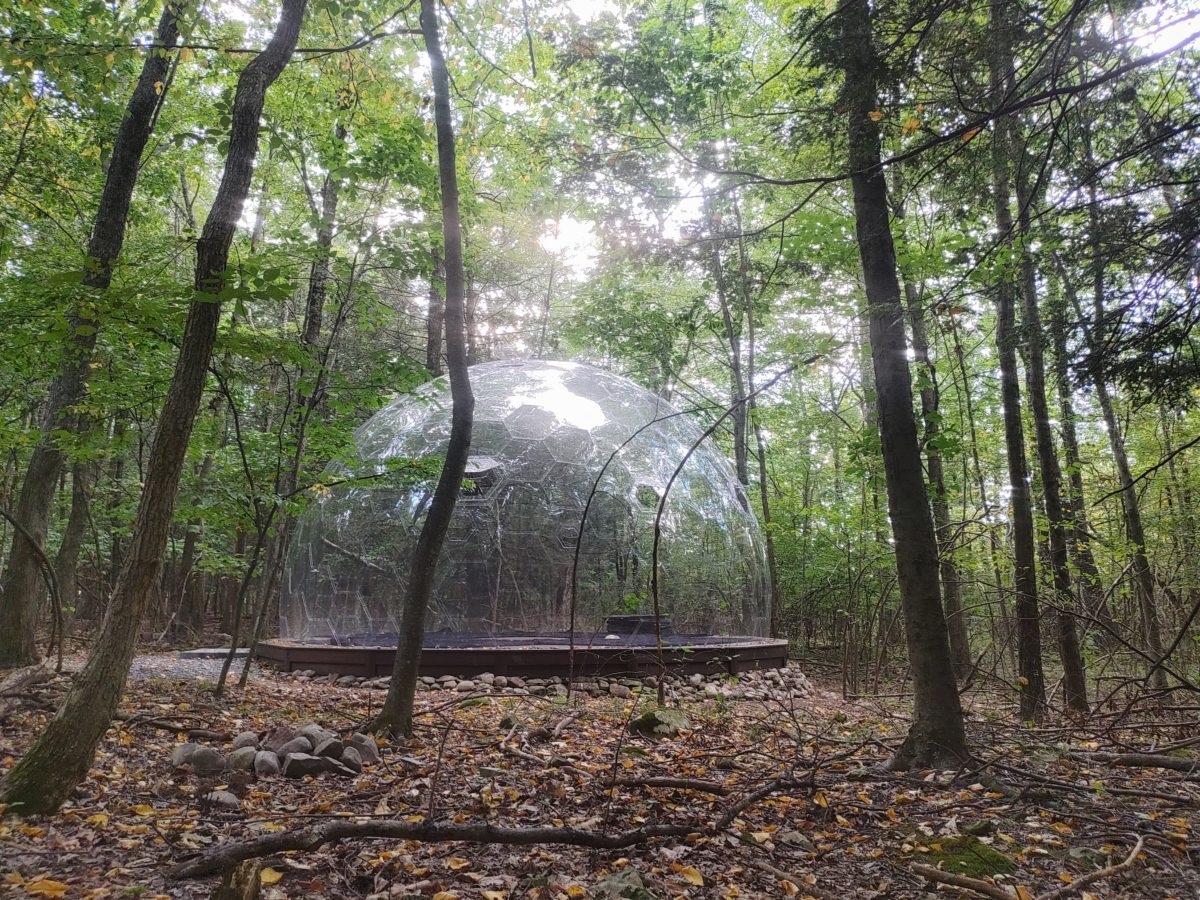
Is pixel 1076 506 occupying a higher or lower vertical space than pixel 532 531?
higher

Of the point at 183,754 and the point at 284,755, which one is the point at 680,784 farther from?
the point at 183,754

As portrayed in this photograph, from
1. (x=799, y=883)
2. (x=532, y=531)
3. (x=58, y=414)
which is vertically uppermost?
(x=58, y=414)

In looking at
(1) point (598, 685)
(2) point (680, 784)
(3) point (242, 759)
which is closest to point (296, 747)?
(3) point (242, 759)

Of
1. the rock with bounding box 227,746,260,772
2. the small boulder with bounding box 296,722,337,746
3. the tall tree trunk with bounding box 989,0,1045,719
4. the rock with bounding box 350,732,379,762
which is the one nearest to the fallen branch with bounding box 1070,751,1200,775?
the tall tree trunk with bounding box 989,0,1045,719

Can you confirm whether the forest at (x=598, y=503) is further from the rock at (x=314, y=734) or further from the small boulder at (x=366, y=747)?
the small boulder at (x=366, y=747)

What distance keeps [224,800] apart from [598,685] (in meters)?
5.74

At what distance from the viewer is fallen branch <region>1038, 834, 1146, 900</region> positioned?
301cm

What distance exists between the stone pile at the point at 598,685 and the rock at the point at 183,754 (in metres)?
4.13

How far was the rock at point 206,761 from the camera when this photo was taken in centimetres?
453

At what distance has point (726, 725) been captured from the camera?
710cm

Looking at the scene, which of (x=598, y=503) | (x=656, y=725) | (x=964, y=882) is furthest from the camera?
(x=598, y=503)

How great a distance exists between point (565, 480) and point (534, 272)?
37.3ft

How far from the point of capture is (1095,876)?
3127 millimetres

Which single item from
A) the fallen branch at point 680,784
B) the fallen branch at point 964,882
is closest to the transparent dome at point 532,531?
the fallen branch at point 680,784
